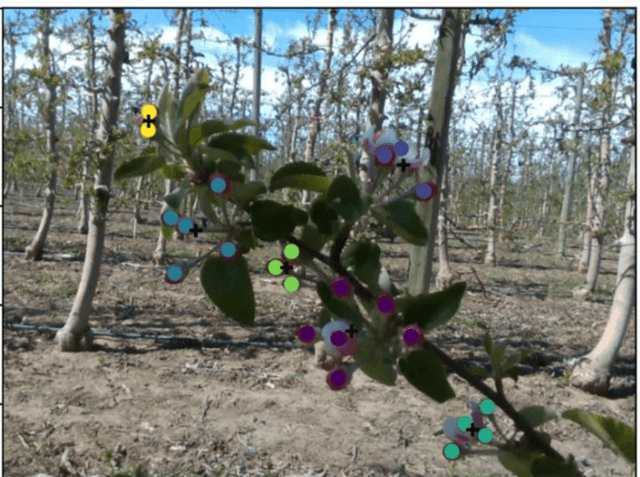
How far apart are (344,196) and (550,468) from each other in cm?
30

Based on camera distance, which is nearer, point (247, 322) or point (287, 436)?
point (247, 322)

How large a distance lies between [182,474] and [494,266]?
10.7m

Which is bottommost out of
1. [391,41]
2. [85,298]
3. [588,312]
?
[588,312]

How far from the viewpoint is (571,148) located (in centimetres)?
748

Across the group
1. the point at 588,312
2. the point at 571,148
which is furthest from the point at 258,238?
the point at 588,312

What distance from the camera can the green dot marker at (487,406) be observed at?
502 mm

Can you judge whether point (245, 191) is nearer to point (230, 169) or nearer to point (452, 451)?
point (230, 169)

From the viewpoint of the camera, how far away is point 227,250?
0.43m

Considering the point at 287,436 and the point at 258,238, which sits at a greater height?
the point at 258,238

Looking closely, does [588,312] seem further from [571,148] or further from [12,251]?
[12,251]

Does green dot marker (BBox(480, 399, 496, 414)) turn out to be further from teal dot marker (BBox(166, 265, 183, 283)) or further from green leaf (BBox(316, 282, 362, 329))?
teal dot marker (BBox(166, 265, 183, 283))

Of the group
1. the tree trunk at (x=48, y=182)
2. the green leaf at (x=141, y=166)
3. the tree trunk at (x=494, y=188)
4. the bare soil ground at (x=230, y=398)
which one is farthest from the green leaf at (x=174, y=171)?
the tree trunk at (x=494, y=188)

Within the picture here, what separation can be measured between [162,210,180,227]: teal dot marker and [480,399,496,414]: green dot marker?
313mm

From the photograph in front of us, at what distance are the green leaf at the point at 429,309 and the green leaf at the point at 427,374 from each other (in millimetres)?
23
